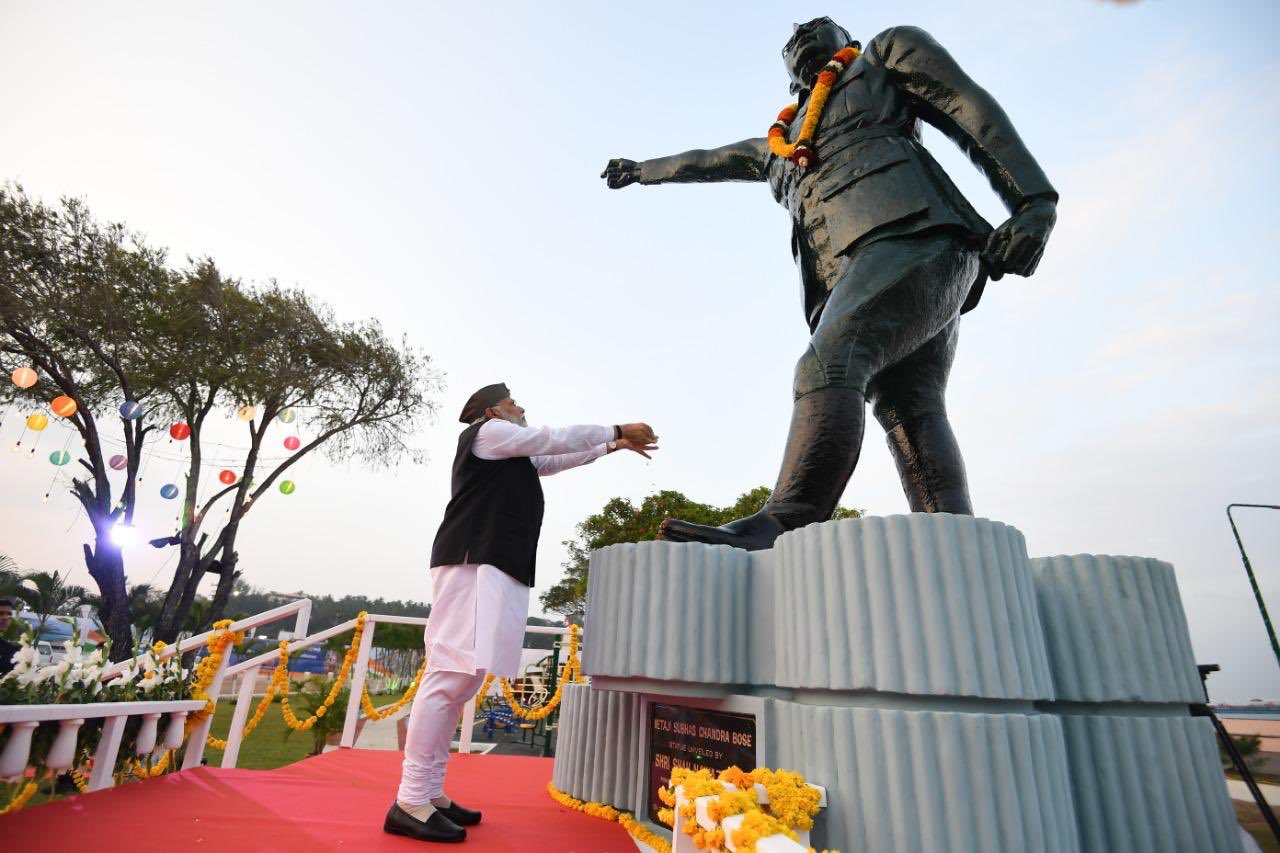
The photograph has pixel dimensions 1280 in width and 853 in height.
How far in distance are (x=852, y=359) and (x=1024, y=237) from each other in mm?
672

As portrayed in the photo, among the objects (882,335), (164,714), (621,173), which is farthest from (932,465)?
(164,714)

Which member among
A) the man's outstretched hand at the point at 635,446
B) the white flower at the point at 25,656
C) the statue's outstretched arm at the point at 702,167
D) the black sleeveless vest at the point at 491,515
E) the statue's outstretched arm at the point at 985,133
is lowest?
the white flower at the point at 25,656

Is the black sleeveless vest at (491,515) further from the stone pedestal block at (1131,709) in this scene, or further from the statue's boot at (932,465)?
the stone pedestal block at (1131,709)

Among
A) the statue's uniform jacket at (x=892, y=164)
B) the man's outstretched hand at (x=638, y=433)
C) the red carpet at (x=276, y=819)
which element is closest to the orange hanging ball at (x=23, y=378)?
the red carpet at (x=276, y=819)

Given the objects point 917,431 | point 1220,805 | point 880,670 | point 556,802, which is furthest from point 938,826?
point 556,802

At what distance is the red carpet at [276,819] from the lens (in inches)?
85.0

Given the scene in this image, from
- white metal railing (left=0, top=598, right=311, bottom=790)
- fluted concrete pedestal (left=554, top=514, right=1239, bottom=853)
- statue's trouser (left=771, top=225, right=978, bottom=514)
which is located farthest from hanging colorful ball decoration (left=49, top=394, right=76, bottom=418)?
statue's trouser (left=771, top=225, right=978, bottom=514)

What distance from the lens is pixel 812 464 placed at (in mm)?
2170

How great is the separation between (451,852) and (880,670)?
1.63 m

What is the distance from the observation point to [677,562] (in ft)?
7.17

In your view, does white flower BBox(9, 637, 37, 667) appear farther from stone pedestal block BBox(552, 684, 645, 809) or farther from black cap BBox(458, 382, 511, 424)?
stone pedestal block BBox(552, 684, 645, 809)

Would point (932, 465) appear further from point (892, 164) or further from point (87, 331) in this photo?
point (87, 331)

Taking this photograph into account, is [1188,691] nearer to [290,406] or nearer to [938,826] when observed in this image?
[938,826]

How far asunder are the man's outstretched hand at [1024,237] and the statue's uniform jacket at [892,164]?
65 mm
